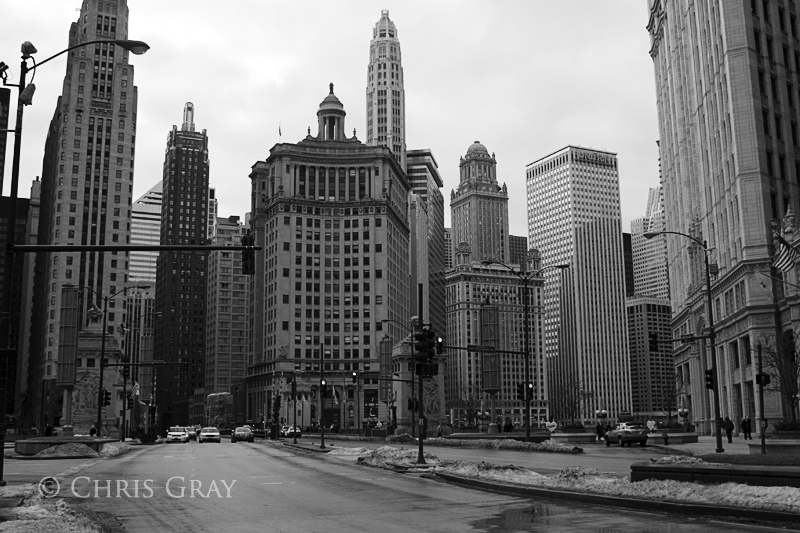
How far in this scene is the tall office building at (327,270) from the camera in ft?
551

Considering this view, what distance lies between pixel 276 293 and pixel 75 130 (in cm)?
5208

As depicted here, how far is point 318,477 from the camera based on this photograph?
26781 millimetres

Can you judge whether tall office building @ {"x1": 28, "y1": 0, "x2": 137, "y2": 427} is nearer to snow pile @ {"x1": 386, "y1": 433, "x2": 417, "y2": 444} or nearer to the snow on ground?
snow pile @ {"x1": 386, "y1": 433, "x2": 417, "y2": 444}

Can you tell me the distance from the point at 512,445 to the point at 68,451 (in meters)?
25.5

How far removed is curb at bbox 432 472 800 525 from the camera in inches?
523

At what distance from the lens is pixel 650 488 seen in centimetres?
1672

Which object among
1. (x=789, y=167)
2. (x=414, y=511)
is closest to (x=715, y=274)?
(x=789, y=167)

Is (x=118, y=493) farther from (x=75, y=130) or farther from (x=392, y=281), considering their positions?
(x=392, y=281)

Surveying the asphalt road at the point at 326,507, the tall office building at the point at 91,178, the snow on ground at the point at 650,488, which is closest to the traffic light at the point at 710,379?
the snow on ground at the point at 650,488

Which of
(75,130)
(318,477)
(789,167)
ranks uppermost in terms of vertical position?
(75,130)

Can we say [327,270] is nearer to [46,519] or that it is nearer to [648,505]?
[648,505]

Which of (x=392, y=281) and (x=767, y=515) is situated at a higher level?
(x=392, y=281)

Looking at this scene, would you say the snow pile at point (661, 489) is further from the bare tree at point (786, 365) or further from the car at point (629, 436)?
the bare tree at point (786, 365)

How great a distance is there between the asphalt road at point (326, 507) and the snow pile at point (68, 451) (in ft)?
49.1
